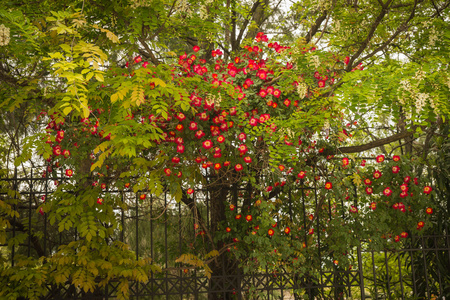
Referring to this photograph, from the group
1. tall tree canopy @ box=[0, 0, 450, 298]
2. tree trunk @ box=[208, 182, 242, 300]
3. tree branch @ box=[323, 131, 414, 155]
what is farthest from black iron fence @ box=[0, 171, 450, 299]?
tree branch @ box=[323, 131, 414, 155]

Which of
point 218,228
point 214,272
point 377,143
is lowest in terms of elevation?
point 214,272

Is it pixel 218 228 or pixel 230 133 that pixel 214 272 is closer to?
pixel 218 228

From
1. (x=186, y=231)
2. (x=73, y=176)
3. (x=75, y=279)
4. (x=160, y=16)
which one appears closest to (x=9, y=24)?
(x=160, y=16)

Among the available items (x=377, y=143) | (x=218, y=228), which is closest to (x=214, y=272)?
(x=218, y=228)

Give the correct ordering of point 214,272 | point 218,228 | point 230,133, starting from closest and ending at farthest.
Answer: point 230,133 < point 218,228 < point 214,272

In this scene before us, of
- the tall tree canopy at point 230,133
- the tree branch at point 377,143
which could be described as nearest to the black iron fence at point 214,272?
the tall tree canopy at point 230,133

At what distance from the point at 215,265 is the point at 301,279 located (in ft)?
3.49

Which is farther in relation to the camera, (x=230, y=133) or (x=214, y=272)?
(x=214, y=272)

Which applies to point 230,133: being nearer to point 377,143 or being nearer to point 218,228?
point 218,228

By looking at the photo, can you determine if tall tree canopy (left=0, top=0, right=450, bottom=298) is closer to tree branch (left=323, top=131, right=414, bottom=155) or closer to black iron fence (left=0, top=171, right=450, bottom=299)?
tree branch (left=323, top=131, right=414, bottom=155)

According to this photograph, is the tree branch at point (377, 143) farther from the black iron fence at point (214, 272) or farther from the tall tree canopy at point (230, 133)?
the black iron fence at point (214, 272)

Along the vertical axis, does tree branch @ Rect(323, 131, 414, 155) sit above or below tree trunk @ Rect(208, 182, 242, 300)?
above

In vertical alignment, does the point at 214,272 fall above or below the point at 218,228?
below

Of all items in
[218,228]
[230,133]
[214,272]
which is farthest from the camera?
[214,272]
